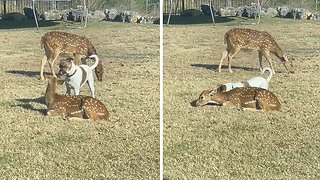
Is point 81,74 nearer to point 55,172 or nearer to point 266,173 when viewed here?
point 55,172

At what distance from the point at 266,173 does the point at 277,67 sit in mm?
5324

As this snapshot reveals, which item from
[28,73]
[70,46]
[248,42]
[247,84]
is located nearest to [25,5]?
[28,73]

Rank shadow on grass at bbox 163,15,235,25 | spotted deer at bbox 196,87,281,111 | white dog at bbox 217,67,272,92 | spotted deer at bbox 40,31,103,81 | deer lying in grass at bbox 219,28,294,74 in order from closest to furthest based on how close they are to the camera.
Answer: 1. spotted deer at bbox 196,87,281,111
2. white dog at bbox 217,67,272,92
3. spotted deer at bbox 40,31,103,81
4. deer lying in grass at bbox 219,28,294,74
5. shadow on grass at bbox 163,15,235,25

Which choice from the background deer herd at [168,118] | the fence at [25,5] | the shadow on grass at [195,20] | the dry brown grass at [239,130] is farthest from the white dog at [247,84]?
the fence at [25,5]

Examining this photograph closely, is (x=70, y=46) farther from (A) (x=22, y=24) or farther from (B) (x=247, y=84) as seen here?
(A) (x=22, y=24)

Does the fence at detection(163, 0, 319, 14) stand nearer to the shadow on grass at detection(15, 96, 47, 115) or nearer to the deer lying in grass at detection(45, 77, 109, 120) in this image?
the shadow on grass at detection(15, 96, 47, 115)

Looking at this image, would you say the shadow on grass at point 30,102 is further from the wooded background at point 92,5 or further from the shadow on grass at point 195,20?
the wooded background at point 92,5

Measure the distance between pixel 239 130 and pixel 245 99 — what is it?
73 cm

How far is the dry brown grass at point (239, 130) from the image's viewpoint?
4445 mm

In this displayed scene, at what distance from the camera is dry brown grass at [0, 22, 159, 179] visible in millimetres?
4422

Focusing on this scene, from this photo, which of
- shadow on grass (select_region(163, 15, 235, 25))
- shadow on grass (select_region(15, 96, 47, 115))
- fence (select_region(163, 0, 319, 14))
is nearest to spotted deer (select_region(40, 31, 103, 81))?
shadow on grass (select_region(15, 96, 47, 115))

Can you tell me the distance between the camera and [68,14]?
19906 millimetres

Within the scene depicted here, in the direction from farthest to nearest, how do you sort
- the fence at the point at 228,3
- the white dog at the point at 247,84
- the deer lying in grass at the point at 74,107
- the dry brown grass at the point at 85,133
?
1. the fence at the point at 228,3
2. the white dog at the point at 247,84
3. the deer lying in grass at the point at 74,107
4. the dry brown grass at the point at 85,133

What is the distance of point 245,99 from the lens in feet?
20.1
